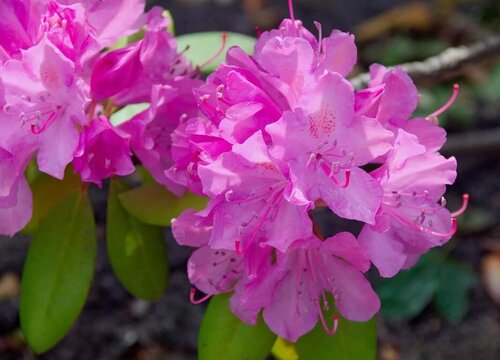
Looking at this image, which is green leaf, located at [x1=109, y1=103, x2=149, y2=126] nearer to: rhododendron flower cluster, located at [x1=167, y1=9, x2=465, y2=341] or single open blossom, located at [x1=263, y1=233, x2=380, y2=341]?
rhododendron flower cluster, located at [x1=167, y1=9, x2=465, y2=341]

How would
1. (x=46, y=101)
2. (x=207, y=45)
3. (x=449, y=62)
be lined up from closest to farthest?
(x=46, y=101), (x=207, y=45), (x=449, y=62)

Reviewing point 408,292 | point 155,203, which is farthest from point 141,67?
point 408,292

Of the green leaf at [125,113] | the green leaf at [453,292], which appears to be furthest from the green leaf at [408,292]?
the green leaf at [125,113]

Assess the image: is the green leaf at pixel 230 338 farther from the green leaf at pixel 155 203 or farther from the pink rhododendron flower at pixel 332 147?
the pink rhododendron flower at pixel 332 147

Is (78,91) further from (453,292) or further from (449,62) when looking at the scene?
(453,292)

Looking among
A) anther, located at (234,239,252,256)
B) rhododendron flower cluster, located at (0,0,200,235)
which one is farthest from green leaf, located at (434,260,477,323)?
anther, located at (234,239,252,256)

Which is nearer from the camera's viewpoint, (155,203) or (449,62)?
(155,203)
